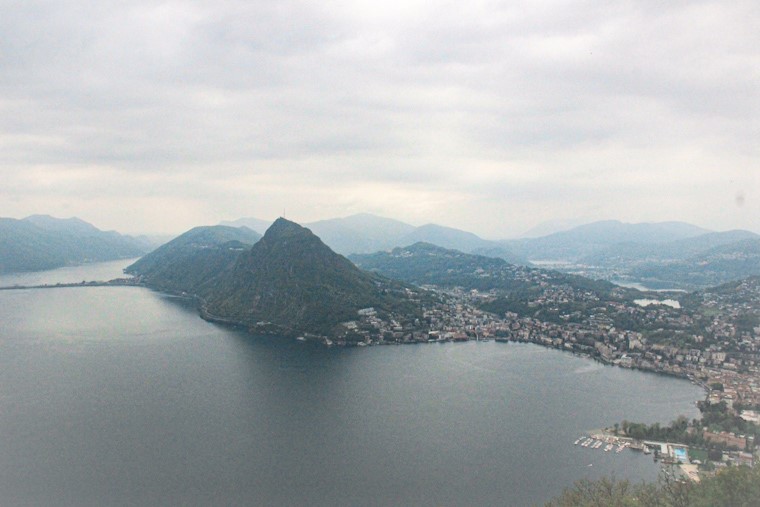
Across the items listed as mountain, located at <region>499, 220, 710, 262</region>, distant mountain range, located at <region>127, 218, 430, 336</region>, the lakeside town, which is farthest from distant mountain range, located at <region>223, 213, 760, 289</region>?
distant mountain range, located at <region>127, 218, 430, 336</region>

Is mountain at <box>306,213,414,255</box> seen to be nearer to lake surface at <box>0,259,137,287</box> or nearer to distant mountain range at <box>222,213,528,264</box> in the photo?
distant mountain range at <box>222,213,528,264</box>

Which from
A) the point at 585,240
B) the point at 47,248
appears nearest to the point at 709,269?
the point at 585,240

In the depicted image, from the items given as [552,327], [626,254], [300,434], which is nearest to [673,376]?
[552,327]

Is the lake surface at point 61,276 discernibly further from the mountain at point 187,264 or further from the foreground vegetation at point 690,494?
the foreground vegetation at point 690,494

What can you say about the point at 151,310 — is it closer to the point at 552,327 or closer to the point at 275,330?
the point at 275,330

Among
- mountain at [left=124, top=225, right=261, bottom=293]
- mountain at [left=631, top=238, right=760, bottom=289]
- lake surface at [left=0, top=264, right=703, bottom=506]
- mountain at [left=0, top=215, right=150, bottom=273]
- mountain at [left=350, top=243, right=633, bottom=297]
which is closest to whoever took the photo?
lake surface at [left=0, top=264, right=703, bottom=506]

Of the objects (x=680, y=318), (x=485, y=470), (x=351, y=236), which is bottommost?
(x=485, y=470)

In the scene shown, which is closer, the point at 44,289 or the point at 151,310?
the point at 151,310
